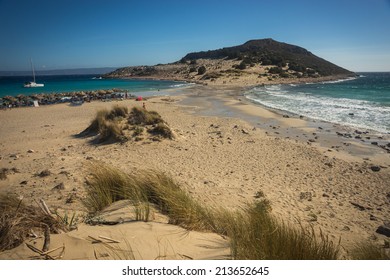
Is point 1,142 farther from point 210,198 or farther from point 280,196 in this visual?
point 280,196

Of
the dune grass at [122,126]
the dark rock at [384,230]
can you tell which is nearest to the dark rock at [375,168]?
the dark rock at [384,230]

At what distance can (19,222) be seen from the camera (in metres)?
2.54

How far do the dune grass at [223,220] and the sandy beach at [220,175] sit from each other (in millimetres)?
206

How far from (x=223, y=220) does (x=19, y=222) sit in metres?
2.35

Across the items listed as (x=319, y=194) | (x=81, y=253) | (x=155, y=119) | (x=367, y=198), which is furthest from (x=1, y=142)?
(x=367, y=198)

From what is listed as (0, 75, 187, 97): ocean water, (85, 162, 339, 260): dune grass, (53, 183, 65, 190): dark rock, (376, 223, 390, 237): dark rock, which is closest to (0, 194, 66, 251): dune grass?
(85, 162, 339, 260): dune grass

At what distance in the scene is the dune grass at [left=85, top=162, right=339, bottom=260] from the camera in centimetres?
243

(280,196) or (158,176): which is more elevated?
(158,176)

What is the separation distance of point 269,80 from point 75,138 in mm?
44428

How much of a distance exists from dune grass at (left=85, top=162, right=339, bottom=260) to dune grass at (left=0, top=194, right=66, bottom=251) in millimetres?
860

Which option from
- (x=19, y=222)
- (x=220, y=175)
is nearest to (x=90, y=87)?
(x=220, y=175)

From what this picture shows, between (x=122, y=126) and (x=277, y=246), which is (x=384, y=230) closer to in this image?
(x=277, y=246)

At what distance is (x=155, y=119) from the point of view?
11.2 metres
